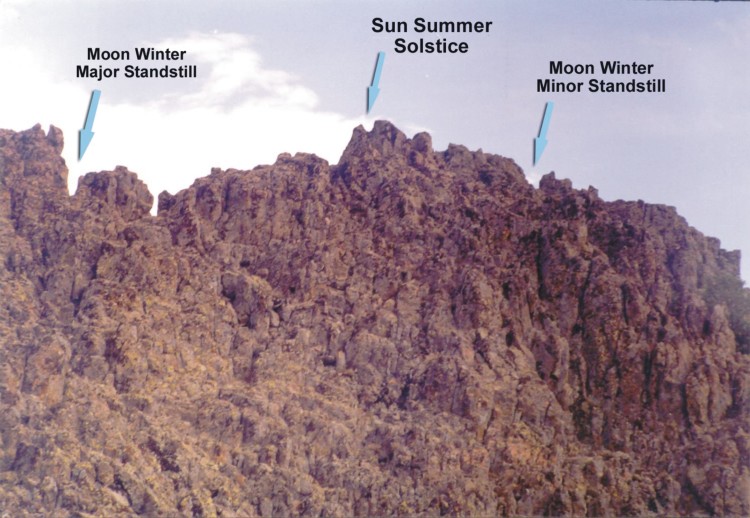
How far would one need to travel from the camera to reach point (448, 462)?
5722cm

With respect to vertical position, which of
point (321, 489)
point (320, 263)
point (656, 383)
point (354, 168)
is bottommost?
point (321, 489)

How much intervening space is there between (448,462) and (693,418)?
10.3 meters

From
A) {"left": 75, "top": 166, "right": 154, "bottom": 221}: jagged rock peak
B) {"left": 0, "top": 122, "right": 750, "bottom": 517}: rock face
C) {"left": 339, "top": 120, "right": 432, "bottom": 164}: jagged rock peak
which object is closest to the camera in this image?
{"left": 0, "top": 122, "right": 750, "bottom": 517}: rock face

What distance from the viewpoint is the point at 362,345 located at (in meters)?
60.2

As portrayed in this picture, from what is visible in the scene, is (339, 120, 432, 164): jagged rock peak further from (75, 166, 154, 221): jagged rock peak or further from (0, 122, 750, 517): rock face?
(75, 166, 154, 221): jagged rock peak

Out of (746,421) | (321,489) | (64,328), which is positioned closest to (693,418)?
(746,421)

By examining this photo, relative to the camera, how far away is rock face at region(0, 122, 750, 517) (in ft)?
184

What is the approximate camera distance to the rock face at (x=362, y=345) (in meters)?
56.1

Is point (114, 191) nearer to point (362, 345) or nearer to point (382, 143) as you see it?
point (382, 143)

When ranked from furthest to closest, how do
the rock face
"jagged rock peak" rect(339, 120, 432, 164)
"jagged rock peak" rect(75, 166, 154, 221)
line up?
"jagged rock peak" rect(339, 120, 432, 164)
"jagged rock peak" rect(75, 166, 154, 221)
the rock face

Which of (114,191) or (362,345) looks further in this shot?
(114,191)

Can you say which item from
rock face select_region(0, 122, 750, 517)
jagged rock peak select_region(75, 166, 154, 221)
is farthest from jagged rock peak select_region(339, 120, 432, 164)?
jagged rock peak select_region(75, 166, 154, 221)

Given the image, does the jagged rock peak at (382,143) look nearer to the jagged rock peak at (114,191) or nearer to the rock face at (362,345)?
the rock face at (362,345)

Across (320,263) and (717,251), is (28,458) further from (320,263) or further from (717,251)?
(717,251)
